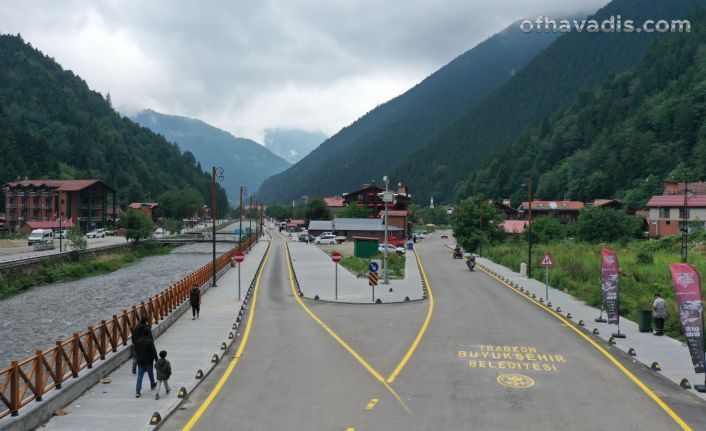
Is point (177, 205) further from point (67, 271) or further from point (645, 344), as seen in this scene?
point (645, 344)

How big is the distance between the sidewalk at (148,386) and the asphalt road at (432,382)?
75 centimetres

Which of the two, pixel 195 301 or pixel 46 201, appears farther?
pixel 46 201

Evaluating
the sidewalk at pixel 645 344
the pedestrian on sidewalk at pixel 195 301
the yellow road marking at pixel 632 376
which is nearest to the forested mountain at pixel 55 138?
the pedestrian on sidewalk at pixel 195 301

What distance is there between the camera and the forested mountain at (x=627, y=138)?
132 m

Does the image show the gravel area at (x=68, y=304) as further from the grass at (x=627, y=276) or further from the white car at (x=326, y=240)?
the white car at (x=326, y=240)

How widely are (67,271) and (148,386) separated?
50977mm

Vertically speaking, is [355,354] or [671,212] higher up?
[671,212]

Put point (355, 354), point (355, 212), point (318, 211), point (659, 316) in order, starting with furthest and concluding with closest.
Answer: point (318, 211) → point (355, 212) → point (659, 316) → point (355, 354)

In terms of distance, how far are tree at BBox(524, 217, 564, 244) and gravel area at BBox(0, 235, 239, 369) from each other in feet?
165

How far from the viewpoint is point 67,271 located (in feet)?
192

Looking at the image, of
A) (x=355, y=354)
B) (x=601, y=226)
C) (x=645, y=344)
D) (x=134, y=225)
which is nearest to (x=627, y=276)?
(x=645, y=344)

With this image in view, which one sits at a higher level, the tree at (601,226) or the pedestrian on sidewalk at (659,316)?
the tree at (601,226)

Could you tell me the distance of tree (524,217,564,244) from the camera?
275ft

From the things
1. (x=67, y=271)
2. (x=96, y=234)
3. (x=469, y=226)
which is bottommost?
(x=67, y=271)
